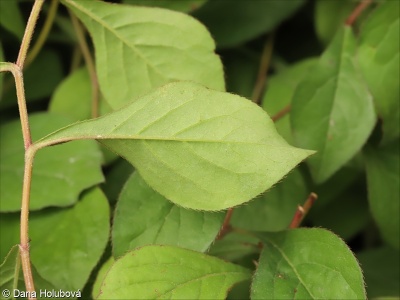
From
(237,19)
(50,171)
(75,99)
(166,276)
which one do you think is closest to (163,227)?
(166,276)

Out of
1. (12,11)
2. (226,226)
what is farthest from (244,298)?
(12,11)

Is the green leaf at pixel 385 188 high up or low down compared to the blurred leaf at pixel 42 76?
down

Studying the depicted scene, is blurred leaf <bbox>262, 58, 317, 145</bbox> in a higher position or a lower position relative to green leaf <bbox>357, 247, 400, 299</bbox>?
higher

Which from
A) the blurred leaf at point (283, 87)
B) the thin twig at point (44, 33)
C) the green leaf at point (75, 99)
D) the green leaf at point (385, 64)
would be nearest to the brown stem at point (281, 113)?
the blurred leaf at point (283, 87)

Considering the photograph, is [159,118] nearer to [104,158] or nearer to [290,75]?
[104,158]

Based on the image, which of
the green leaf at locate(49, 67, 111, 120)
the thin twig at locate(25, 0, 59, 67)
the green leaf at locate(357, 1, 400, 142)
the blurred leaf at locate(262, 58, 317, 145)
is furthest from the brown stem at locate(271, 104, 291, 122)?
the thin twig at locate(25, 0, 59, 67)

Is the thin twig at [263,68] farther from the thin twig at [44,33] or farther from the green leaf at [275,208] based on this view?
the thin twig at [44,33]

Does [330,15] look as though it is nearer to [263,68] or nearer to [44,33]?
[263,68]

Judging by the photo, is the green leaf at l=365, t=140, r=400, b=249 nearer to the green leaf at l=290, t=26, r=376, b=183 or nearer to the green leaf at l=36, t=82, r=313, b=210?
the green leaf at l=290, t=26, r=376, b=183
